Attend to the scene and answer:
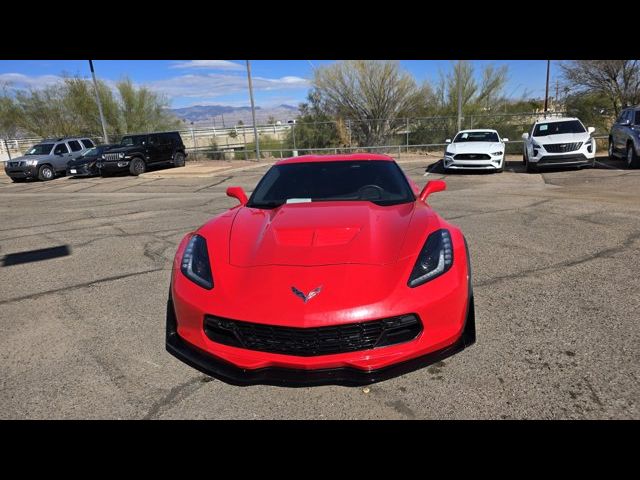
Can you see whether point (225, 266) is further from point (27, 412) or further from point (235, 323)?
point (27, 412)

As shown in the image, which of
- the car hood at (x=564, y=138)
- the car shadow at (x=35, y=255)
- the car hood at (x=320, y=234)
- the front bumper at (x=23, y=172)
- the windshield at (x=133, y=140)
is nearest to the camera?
the car hood at (x=320, y=234)

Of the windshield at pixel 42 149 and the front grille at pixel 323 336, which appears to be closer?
the front grille at pixel 323 336

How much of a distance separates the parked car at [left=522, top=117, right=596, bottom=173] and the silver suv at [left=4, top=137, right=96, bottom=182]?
66.2 feet

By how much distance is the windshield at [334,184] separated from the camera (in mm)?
3754

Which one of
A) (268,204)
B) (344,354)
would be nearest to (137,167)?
(268,204)

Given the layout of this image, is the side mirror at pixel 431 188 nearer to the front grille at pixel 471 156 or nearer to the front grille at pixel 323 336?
the front grille at pixel 323 336

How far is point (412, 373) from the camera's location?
2867mm

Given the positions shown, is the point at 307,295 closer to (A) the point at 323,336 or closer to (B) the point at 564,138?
(A) the point at 323,336

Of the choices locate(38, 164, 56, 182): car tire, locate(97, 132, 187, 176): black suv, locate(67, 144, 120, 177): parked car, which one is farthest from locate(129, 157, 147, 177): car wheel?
locate(38, 164, 56, 182): car tire

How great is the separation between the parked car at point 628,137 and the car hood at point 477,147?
3685mm

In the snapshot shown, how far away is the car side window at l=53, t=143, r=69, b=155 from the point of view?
20359 mm

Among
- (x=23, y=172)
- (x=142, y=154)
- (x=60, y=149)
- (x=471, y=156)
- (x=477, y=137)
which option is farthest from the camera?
(x=60, y=149)

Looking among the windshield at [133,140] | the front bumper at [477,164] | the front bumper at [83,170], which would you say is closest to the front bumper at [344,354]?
the front bumper at [477,164]

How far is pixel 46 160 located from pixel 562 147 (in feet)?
69.5
